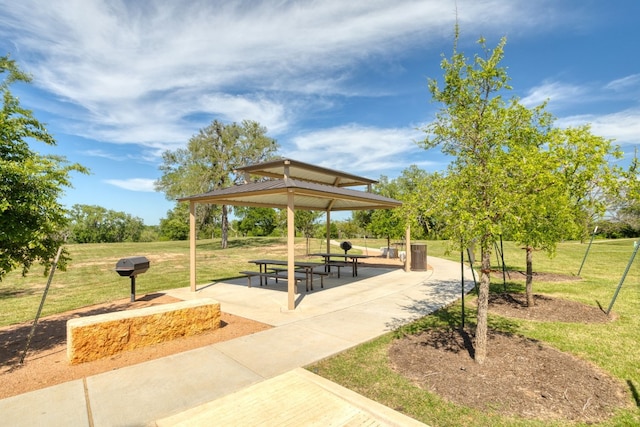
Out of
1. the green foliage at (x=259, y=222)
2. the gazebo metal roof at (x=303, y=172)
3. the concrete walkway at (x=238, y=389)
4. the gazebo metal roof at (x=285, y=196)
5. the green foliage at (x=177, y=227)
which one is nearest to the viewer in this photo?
the concrete walkway at (x=238, y=389)

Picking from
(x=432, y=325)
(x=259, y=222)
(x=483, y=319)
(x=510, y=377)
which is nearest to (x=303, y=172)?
(x=432, y=325)

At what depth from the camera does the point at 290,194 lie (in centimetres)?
775

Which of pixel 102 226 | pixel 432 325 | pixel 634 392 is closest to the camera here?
pixel 634 392

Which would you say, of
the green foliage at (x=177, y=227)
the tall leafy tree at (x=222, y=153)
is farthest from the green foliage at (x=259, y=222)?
the tall leafy tree at (x=222, y=153)

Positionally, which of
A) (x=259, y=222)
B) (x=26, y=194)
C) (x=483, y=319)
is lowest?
(x=483, y=319)

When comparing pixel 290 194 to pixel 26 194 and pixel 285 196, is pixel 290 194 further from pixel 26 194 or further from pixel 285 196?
pixel 26 194

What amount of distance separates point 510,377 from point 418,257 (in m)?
10.6

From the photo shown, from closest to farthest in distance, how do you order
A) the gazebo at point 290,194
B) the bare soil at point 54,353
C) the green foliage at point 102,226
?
1. the bare soil at point 54,353
2. the gazebo at point 290,194
3. the green foliage at point 102,226

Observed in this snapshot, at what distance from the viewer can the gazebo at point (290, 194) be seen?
791 cm

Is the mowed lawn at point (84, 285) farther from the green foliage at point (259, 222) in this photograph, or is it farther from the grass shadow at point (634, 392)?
the green foliage at point (259, 222)

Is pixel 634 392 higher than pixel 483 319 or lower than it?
lower

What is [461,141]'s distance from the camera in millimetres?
5020

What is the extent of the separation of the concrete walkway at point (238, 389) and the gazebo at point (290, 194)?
219 centimetres

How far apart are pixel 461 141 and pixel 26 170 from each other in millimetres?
6303
